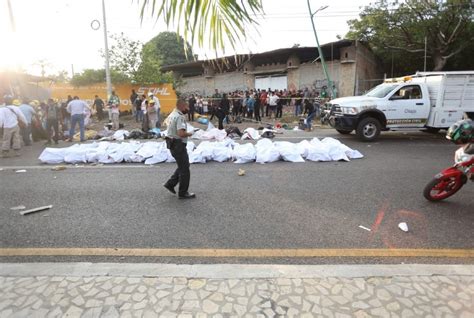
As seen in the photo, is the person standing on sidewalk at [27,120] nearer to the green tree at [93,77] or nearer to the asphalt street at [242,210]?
the asphalt street at [242,210]

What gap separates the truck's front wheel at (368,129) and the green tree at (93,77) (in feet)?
53.8

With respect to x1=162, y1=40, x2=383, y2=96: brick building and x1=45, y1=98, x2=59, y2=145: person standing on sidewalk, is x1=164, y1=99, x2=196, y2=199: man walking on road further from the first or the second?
x1=162, y1=40, x2=383, y2=96: brick building

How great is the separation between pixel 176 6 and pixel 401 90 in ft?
36.8

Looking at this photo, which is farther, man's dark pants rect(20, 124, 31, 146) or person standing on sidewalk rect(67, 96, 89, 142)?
person standing on sidewalk rect(67, 96, 89, 142)

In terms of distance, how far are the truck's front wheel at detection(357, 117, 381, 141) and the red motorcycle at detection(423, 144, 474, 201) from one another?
5961 millimetres

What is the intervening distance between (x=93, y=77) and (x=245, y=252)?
→ 72.6 feet

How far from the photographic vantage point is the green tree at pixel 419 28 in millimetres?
24266

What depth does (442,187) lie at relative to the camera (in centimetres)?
529

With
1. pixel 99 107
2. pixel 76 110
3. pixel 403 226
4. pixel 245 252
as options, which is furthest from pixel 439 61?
pixel 245 252

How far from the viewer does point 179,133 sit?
17.5ft

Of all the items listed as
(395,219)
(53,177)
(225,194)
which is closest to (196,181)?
(225,194)

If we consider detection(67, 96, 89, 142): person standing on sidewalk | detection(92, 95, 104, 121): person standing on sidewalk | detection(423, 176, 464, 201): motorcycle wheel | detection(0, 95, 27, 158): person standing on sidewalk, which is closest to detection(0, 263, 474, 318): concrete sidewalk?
detection(423, 176, 464, 201): motorcycle wheel

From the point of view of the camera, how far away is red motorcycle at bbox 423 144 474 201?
4969mm

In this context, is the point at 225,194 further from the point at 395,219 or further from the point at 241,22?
the point at 241,22
